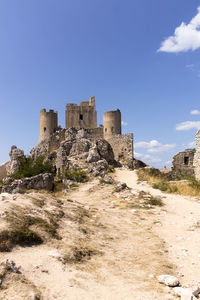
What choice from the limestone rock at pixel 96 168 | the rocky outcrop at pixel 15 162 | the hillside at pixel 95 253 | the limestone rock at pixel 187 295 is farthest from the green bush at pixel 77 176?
the limestone rock at pixel 187 295

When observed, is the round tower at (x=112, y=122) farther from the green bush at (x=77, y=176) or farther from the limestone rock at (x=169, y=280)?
the limestone rock at (x=169, y=280)

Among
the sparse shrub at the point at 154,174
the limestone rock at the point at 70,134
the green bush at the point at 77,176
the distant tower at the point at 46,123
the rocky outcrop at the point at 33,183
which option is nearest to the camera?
the rocky outcrop at the point at 33,183

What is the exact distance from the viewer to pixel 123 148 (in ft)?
83.6

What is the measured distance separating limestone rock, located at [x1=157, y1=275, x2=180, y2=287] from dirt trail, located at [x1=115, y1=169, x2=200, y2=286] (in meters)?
0.18

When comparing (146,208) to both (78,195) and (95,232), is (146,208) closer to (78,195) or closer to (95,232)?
(95,232)

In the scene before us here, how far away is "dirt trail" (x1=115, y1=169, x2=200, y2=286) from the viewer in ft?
12.3

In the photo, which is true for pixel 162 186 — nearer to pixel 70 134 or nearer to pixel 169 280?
pixel 169 280

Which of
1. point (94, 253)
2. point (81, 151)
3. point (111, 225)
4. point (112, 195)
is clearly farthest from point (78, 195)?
point (81, 151)

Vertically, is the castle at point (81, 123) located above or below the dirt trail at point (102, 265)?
above

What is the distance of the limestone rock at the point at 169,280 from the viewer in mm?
3211

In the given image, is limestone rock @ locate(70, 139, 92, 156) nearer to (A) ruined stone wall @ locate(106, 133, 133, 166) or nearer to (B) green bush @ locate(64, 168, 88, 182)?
(A) ruined stone wall @ locate(106, 133, 133, 166)

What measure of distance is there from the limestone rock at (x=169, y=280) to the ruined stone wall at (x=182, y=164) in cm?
1674

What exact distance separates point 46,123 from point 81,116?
537 centimetres

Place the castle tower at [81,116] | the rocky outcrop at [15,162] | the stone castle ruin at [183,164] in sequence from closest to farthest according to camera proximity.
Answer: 1. the stone castle ruin at [183,164]
2. the rocky outcrop at [15,162]
3. the castle tower at [81,116]
